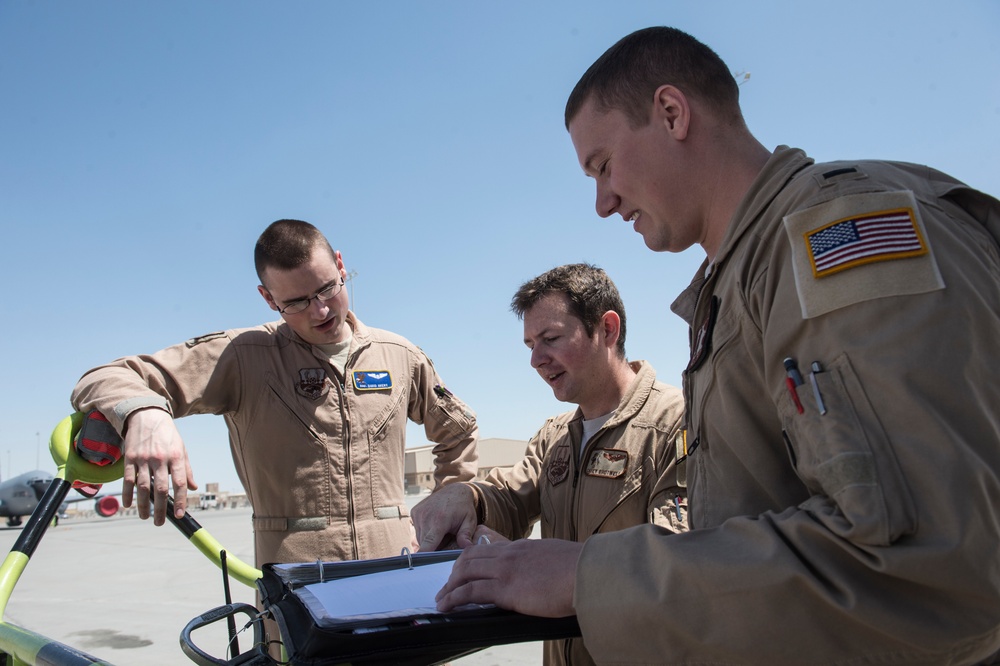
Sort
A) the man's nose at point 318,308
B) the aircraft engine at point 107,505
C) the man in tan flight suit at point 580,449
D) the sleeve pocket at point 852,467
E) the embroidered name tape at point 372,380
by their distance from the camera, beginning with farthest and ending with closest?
1. the embroidered name tape at point 372,380
2. the man's nose at point 318,308
3. the aircraft engine at point 107,505
4. the man in tan flight suit at point 580,449
5. the sleeve pocket at point 852,467

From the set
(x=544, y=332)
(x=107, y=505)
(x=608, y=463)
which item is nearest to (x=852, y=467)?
(x=608, y=463)

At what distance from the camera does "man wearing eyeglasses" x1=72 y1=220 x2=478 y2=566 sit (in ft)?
9.24

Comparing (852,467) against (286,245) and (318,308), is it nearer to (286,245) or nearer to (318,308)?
(318,308)

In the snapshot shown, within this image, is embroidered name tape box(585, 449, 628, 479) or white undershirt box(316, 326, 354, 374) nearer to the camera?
embroidered name tape box(585, 449, 628, 479)

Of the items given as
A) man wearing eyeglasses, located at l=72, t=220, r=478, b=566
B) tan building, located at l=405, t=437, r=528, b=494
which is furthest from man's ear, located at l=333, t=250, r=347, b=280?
tan building, located at l=405, t=437, r=528, b=494

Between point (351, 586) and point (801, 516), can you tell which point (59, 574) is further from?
point (801, 516)

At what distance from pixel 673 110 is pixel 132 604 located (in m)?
6.67

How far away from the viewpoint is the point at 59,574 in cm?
852

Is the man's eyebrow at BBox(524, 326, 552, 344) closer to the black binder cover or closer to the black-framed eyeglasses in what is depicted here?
the black-framed eyeglasses

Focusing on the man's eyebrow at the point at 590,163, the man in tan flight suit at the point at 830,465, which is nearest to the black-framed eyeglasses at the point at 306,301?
the man's eyebrow at the point at 590,163

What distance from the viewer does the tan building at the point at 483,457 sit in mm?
27953

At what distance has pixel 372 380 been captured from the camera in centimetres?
312

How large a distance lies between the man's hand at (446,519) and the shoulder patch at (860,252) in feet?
3.97

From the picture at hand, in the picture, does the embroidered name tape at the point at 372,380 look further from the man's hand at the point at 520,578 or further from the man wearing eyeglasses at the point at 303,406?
the man's hand at the point at 520,578
